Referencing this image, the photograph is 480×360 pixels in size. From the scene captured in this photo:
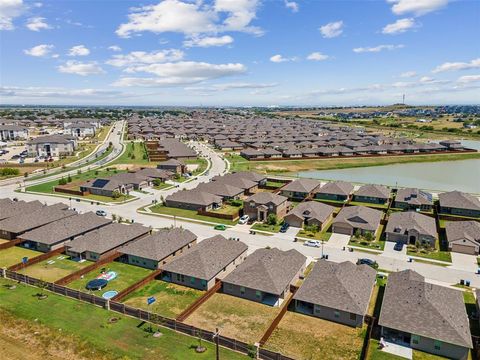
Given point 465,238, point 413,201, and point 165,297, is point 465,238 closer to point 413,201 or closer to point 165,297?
point 413,201

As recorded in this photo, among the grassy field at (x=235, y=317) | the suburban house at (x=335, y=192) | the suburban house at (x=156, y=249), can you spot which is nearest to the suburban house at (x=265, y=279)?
the grassy field at (x=235, y=317)

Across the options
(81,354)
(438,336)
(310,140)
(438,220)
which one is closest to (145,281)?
(81,354)

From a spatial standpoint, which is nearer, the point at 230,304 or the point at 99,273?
the point at 230,304

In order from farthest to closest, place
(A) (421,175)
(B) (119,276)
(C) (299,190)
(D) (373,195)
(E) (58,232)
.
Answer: (A) (421,175) → (C) (299,190) → (D) (373,195) → (E) (58,232) → (B) (119,276)

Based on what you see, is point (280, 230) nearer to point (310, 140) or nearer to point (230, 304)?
Answer: point (230, 304)

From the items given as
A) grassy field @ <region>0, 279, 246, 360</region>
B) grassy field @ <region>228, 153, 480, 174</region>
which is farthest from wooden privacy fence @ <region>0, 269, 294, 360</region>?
grassy field @ <region>228, 153, 480, 174</region>

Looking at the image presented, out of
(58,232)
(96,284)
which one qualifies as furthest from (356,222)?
(58,232)
